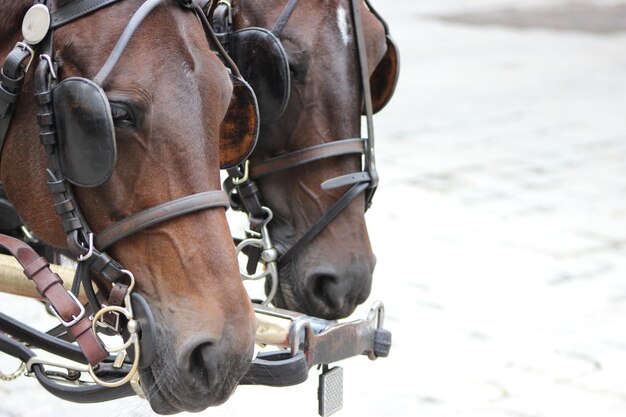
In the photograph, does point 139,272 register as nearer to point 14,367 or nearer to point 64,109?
point 64,109

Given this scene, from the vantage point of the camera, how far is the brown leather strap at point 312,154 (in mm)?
3273

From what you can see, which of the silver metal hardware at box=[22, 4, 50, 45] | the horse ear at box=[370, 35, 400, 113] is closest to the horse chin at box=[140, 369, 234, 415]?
the silver metal hardware at box=[22, 4, 50, 45]

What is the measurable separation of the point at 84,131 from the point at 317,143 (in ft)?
3.84

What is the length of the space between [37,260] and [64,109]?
0.36m

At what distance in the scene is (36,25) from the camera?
228cm

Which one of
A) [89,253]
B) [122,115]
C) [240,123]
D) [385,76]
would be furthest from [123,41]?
[385,76]

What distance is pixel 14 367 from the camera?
440 cm

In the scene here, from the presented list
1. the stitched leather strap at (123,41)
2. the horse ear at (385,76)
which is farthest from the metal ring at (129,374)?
the horse ear at (385,76)

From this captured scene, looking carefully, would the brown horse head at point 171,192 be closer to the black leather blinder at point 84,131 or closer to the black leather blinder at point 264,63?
the black leather blinder at point 84,131

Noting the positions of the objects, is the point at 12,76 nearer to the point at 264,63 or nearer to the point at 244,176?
the point at 264,63

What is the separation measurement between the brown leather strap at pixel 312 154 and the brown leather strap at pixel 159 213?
1035 millimetres

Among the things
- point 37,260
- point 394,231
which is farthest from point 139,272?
point 394,231

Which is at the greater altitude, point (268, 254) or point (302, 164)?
point (302, 164)

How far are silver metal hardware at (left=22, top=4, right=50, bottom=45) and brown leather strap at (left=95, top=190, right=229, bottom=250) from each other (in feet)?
1.29
